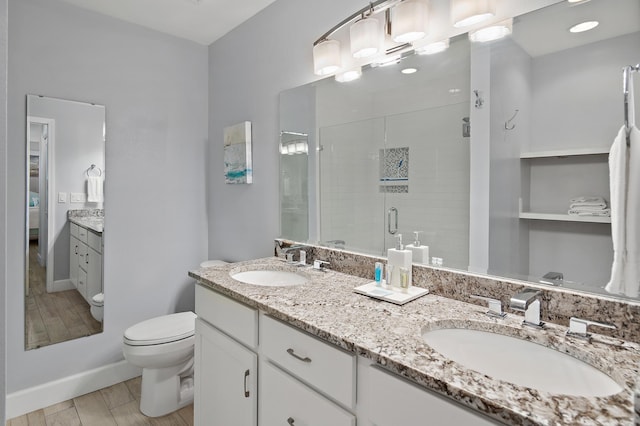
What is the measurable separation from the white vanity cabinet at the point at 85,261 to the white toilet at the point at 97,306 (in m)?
0.02

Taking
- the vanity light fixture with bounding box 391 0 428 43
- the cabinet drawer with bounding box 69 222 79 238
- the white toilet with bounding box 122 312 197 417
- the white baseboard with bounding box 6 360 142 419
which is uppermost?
the vanity light fixture with bounding box 391 0 428 43

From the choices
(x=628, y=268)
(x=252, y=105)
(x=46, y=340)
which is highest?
(x=252, y=105)

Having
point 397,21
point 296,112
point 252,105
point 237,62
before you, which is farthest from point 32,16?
point 397,21

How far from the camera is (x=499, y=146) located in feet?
4.00

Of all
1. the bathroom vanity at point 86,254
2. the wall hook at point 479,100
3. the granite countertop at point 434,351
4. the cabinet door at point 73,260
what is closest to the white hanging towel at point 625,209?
the granite countertop at point 434,351

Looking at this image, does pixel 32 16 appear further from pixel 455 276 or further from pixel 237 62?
pixel 455 276

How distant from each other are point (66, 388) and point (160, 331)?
0.80 meters

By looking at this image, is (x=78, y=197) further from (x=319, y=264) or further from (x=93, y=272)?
(x=319, y=264)

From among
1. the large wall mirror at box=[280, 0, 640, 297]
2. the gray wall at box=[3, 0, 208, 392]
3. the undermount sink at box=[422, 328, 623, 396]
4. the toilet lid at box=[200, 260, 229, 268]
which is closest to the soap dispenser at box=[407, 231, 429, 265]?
the large wall mirror at box=[280, 0, 640, 297]

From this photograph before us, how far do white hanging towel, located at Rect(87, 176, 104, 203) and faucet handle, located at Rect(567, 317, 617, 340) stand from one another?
2.64 m

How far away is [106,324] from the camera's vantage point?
242 cm

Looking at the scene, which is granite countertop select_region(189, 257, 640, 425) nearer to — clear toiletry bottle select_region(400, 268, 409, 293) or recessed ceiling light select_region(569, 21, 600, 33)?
clear toiletry bottle select_region(400, 268, 409, 293)

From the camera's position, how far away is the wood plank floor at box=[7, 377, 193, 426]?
6.61 feet

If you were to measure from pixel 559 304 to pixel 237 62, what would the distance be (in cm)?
243
